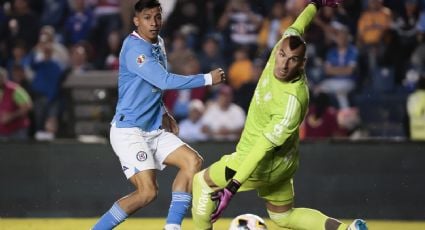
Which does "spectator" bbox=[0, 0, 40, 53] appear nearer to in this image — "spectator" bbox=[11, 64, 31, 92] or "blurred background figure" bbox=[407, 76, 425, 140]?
"spectator" bbox=[11, 64, 31, 92]

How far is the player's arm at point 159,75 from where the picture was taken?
28.8 ft

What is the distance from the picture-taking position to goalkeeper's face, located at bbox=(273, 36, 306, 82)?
26.9 feet

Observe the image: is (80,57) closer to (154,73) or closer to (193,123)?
(193,123)

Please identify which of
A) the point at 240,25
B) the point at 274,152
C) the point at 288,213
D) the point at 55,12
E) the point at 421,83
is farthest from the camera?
the point at 55,12

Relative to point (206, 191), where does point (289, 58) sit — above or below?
above

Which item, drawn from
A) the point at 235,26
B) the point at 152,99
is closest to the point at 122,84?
the point at 152,99

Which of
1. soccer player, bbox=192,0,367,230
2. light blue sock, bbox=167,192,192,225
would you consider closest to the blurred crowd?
light blue sock, bbox=167,192,192,225

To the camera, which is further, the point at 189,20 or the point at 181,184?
the point at 189,20

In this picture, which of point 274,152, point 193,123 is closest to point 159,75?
point 274,152

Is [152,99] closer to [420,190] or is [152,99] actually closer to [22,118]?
[420,190]

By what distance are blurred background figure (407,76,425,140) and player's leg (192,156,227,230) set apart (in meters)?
4.82

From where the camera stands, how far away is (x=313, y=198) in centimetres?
1195

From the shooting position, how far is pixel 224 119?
1356cm

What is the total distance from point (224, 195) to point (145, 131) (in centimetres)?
139
